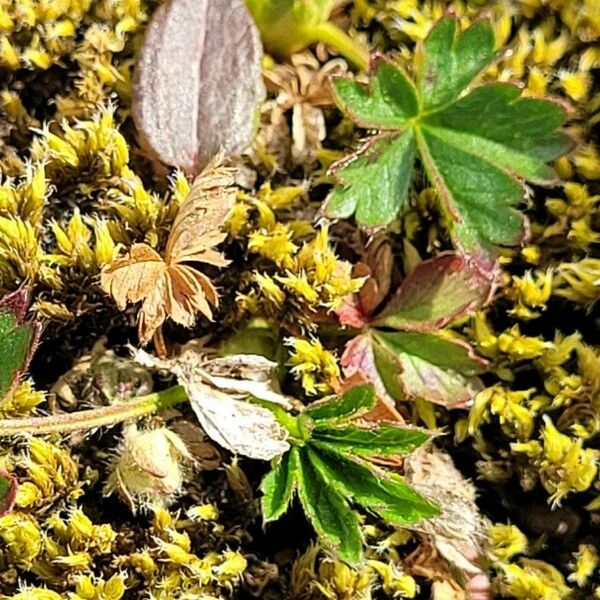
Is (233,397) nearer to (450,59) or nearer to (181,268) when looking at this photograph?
(181,268)

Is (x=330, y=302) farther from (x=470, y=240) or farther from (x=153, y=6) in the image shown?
(x=153, y=6)

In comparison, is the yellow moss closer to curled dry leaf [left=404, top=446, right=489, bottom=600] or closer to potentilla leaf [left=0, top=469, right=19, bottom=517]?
curled dry leaf [left=404, top=446, right=489, bottom=600]

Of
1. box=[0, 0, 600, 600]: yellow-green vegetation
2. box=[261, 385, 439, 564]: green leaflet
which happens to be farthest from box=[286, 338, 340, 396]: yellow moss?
box=[261, 385, 439, 564]: green leaflet

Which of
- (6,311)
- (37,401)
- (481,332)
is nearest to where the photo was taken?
(6,311)

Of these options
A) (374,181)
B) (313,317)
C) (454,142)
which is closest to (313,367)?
(313,317)

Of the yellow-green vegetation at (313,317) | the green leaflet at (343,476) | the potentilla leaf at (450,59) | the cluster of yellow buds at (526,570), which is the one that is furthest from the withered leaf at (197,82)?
the cluster of yellow buds at (526,570)

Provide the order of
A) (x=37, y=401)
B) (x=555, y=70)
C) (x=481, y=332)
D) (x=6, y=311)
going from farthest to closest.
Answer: (x=555, y=70)
(x=481, y=332)
(x=37, y=401)
(x=6, y=311)

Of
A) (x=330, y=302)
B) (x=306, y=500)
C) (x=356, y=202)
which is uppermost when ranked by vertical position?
(x=356, y=202)

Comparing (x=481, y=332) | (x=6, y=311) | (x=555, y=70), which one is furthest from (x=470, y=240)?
(x=6, y=311)
